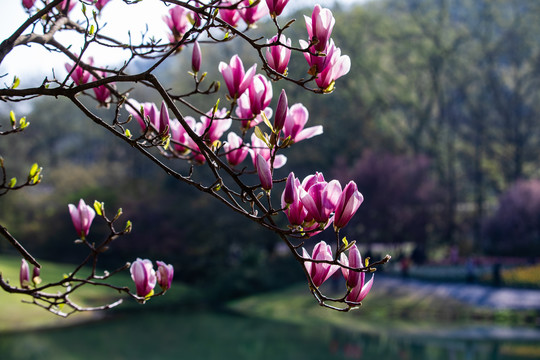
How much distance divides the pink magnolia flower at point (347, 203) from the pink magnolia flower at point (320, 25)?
302 mm

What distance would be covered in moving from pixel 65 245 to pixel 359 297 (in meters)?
19.4

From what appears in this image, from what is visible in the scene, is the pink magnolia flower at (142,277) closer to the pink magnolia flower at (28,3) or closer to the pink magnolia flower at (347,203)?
the pink magnolia flower at (347,203)

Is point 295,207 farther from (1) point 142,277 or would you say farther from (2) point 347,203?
(1) point 142,277

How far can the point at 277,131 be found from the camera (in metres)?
1.29

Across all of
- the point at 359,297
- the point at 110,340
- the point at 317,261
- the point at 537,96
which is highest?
the point at 317,261

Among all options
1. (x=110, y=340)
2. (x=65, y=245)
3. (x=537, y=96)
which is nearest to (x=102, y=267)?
(x=65, y=245)

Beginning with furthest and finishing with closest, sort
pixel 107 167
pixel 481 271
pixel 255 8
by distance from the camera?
pixel 107 167
pixel 481 271
pixel 255 8

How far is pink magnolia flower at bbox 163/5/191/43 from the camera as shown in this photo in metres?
1.78

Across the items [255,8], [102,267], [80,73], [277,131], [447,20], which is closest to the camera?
[277,131]

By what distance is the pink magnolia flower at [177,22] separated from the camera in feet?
5.82

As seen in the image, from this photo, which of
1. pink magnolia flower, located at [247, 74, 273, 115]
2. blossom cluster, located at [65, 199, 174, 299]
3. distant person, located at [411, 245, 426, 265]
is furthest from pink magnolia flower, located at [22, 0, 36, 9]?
distant person, located at [411, 245, 426, 265]

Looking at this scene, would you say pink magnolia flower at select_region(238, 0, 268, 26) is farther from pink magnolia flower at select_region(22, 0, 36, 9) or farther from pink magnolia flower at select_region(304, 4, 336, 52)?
pink magnolia flower at select_region(22, 0, 36, 9)

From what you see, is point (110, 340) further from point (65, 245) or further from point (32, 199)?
point (32, 199)

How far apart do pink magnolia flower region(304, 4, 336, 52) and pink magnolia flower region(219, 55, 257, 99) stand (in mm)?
170
